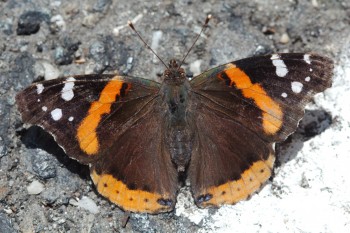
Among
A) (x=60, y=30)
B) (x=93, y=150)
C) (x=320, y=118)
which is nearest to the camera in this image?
(x=93, y=150)

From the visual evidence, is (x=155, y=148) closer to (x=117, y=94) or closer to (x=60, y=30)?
(x=117, y=94)

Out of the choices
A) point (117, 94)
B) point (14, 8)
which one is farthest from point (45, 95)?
point (14, 8)

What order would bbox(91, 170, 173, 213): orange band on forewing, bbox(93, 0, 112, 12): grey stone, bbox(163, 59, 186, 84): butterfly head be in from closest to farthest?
bbox(91, 170, 173, 213): orange band on forewing
bbox(163, 59, 186, 84): butterfly head
bbox(93, 0, 112, 12): grey stone

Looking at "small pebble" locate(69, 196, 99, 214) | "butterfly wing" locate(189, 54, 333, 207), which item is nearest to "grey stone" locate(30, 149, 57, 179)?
"small pebble" locate(69, 196, 99, 214)

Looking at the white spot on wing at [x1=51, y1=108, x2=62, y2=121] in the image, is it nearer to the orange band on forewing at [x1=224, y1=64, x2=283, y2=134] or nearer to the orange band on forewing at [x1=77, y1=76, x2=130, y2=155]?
the orange band on forewing at [x1=77, y1=76, x2=130, y2=155]

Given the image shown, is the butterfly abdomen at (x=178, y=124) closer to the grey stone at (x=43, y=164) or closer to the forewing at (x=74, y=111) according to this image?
the forewing at (x=74, y=111)
